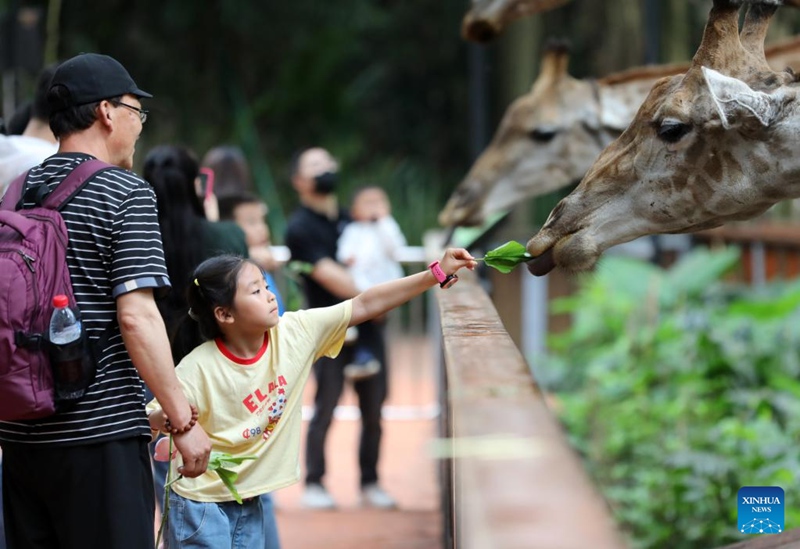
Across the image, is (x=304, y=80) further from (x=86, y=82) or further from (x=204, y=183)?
(x=86, y=82)

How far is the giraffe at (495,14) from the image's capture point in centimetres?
738

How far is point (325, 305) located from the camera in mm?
7316

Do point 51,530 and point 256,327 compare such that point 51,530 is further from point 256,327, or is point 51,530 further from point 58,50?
point 58,50

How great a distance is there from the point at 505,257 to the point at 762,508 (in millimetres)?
1264

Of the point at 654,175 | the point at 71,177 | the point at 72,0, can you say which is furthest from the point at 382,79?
the point at 71,177

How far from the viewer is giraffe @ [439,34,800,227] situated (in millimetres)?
8797

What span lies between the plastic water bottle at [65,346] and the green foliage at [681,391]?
141 inches

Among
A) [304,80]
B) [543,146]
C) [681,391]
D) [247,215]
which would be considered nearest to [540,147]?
[543,146]

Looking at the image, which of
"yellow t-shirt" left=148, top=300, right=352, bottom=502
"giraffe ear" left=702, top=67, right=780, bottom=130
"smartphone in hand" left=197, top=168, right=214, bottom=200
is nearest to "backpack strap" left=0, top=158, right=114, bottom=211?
"yellow t-shirt" left=148, top=300, right=352, bottom=502

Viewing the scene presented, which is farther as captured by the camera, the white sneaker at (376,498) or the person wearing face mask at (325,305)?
the white sneaker at (376,498)

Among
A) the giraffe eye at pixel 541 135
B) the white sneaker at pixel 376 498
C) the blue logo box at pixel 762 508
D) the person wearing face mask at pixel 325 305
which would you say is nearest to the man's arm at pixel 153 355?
the blue logo box at pixel 762 508

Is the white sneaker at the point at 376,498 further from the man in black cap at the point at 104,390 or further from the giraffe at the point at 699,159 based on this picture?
the man in black cap at the point at 104,390

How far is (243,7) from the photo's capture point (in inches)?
675

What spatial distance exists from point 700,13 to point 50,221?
14.3 m
